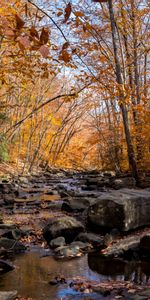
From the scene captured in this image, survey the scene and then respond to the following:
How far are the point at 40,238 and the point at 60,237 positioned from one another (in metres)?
0.43

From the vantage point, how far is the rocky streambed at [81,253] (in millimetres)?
3309

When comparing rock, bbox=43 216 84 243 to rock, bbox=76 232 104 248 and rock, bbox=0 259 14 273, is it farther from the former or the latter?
rock, bbox=0 259 14 273

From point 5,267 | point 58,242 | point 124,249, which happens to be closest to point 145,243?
point 124,249

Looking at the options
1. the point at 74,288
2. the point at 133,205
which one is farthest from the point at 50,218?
the point at 74,288

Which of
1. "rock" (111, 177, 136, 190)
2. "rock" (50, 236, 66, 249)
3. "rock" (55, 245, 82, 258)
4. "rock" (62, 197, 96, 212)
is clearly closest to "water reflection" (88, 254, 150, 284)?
"rock" (55, 245, 82, 258)

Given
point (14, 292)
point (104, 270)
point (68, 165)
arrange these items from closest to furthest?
point (14, 292), point (104, 270), point (68, 165)

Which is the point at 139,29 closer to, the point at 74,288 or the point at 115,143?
the point at 115,143

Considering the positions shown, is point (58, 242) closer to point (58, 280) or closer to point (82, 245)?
point (82, 245)

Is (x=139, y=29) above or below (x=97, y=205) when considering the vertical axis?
above

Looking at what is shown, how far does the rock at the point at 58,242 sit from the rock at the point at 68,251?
174mm

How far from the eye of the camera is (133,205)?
5688mm

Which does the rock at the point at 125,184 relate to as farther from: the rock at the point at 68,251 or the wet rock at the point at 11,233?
the rock at the point at 68,251

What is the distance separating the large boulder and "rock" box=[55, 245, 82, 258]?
1.07m

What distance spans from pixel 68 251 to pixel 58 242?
15.8 inches
